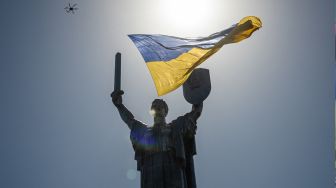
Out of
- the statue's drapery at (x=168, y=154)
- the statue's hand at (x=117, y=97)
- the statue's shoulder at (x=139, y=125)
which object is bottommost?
the statue's drapery at (x=168, y=154)

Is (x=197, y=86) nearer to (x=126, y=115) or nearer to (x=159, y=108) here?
(x=159, y=108)

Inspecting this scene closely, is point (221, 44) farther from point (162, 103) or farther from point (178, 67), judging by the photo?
point (162, 103)

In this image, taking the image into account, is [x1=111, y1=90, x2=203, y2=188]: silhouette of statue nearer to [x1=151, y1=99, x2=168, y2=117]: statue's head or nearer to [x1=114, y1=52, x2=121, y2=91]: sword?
[x1=151, y1=99, x2=168, y2=117]: statue's head

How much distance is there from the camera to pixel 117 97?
12.9m

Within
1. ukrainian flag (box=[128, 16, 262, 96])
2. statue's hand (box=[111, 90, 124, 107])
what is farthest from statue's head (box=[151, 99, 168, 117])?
statue's hand (box=[111, 90, 124, 107])

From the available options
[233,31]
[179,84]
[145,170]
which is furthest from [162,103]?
[233,31]

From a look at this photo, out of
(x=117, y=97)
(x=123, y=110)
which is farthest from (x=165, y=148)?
(x=117, y=97)

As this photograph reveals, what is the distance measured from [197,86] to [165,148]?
181 centimetres

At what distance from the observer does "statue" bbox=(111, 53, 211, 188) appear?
1193 centimetres

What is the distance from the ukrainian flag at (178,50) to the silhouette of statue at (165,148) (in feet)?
4.03

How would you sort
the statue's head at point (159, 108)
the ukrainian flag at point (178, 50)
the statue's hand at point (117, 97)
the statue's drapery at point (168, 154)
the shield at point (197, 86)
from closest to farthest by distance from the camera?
the statue's drapery at point (168, 154) < the shield at point (197, 86) < the statue's hand at point (117, 97) < the statue's head at point (159, 108) < the ukrainian flag at point (178, 50)

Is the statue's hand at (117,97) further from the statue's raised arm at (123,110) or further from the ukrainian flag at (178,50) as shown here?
the ukrainian flag at (178,50)

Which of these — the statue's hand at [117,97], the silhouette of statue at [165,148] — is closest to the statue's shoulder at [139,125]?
the silhouette of statue at [165,148]

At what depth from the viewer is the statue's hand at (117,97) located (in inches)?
505
